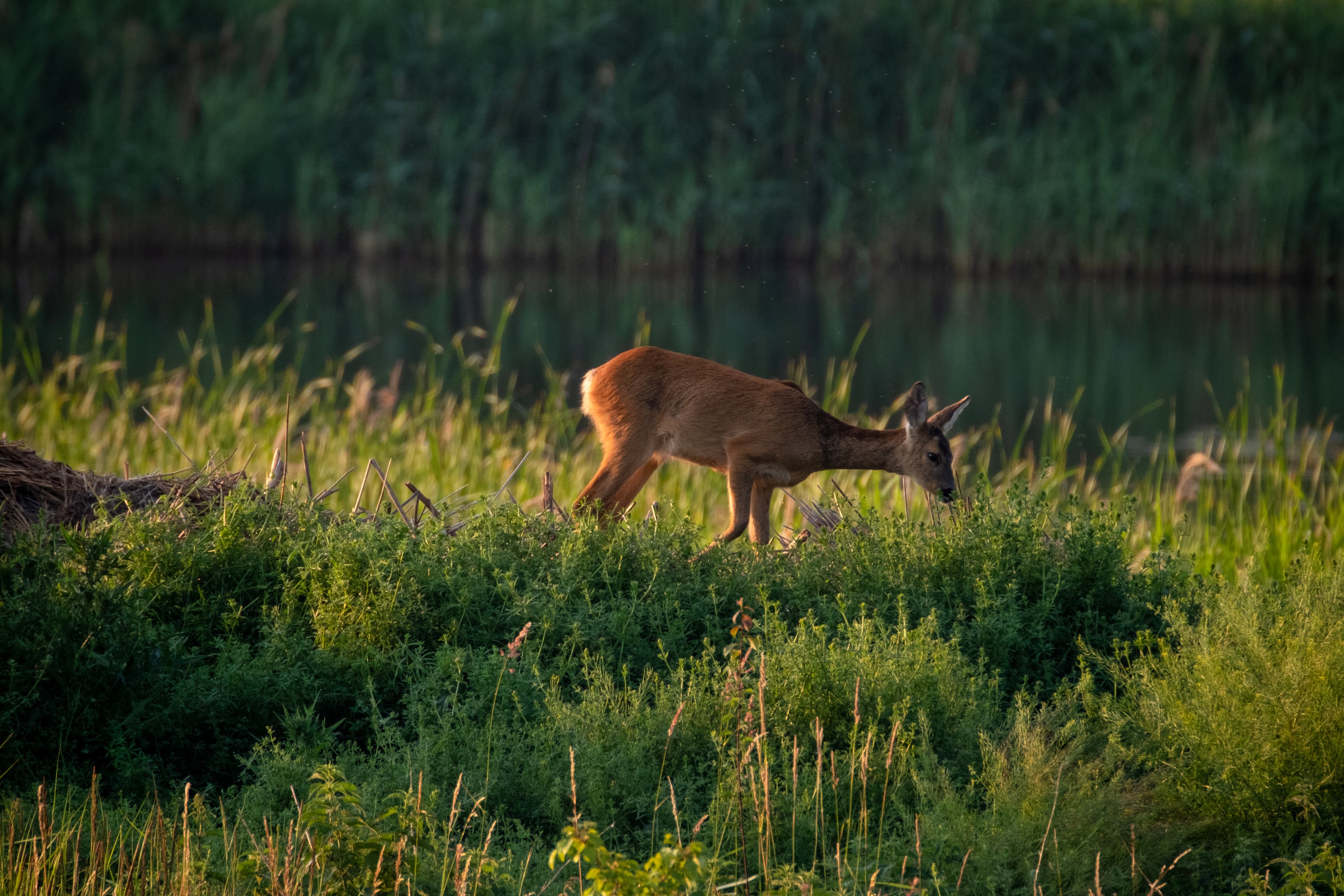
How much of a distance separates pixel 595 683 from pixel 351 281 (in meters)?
17.7

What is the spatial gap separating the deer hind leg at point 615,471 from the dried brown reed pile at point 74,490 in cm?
150

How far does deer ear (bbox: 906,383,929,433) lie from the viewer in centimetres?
652

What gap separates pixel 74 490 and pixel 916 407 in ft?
12.0

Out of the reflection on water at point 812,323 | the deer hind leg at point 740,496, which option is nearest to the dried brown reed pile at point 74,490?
the deer hind leg at point 740,496

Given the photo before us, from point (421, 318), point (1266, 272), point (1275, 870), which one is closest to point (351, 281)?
point (421, 318)

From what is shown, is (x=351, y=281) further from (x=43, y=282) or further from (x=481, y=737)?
(x=481, y=737)

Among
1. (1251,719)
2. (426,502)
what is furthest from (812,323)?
(1251,719)

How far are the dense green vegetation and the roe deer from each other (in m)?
0.27

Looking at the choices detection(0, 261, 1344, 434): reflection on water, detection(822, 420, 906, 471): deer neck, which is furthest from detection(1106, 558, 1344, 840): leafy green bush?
detection(0, 261, 1344, 434): reflection on water

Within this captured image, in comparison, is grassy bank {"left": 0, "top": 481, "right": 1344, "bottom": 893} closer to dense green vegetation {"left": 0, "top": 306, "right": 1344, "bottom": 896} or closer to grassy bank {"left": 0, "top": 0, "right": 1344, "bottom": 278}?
dense green vegetation {"left": 0, "top": 306, "right": 1344, "bottom": 896}

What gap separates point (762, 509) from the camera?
6797 millimetres

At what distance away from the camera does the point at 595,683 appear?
4.76 meters

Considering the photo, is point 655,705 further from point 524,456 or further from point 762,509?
point 524,456

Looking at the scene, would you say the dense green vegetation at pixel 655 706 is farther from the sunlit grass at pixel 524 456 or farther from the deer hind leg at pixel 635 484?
the sunlit grass at pixel 524 456
